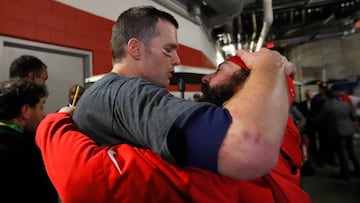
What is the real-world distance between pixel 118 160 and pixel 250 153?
0.29 metres

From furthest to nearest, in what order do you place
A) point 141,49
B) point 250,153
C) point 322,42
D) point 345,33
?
point 322,42 → point 345,33 → point 141,49 → point 250,153

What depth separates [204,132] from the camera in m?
0.58

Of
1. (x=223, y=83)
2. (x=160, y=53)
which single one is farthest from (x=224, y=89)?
(x=160, y=53)

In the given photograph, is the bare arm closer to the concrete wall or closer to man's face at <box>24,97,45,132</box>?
man's face at <box>24,97,45,132</box>

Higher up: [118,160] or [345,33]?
[345,33]

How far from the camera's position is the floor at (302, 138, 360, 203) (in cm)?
394

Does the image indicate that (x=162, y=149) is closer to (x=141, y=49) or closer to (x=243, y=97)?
(x=243, y=97)

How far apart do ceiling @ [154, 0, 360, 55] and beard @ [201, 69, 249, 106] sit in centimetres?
321

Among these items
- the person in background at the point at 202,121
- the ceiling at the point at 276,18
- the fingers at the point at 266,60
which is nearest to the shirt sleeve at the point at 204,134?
the person in background at the point at 202,121

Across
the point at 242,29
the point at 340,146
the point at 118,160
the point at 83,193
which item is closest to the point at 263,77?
the point at 118,160

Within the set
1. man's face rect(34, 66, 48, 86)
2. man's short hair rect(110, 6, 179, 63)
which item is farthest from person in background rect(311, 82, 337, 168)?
man's short hair rect(110, 6, 179, 63)

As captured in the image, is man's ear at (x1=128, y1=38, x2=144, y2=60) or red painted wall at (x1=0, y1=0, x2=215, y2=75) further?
red painted wall at (x1=0, y1=0, x2=215, y2=75)

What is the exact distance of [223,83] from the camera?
3.72ft

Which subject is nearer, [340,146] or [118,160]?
[118,160]
